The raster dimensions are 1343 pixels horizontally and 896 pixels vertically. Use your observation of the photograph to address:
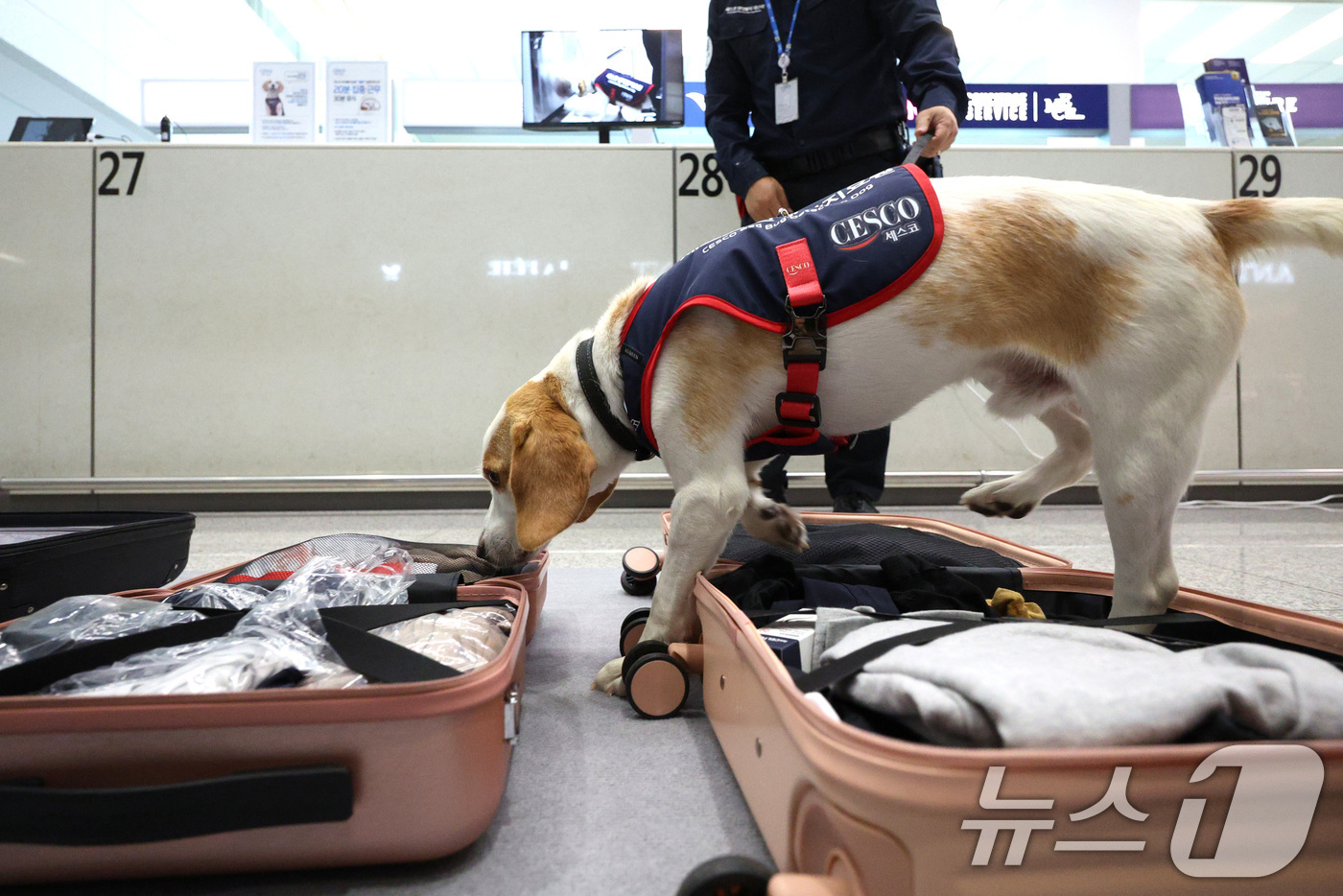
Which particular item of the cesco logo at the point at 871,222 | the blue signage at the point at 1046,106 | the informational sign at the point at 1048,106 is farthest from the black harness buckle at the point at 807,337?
the informational sign at the point at 1048,106

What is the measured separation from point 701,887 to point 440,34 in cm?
930

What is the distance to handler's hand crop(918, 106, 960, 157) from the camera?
1.56 metres

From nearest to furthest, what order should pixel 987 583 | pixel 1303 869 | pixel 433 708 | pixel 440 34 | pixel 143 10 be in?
1. pixel 1303 869
2. pixel 433 708
3. pixel 987 583
4. pixel 143 10
5. pixel 440 34

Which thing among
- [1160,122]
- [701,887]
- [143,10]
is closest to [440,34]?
[143,10]

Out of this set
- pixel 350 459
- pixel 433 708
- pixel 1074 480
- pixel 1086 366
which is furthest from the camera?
pixel 350 459

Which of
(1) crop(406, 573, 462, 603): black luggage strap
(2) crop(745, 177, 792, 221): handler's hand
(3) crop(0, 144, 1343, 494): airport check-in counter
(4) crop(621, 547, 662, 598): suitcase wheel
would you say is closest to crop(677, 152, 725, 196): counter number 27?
(3) crop(0, 144, 1343, 494): airport check-in counter

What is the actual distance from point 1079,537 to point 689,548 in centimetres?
218

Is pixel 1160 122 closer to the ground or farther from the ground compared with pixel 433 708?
farther from the ground

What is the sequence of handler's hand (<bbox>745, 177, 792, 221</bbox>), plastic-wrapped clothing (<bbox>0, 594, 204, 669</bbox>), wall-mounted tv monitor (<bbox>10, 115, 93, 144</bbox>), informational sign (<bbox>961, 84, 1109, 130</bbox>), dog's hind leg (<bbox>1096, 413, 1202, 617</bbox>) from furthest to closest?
informational sign (<bbox>961, 84, 1109, 130</bbox>), wall-mounted tv monitor (<bbox>10, 115, 93, 144</bbox>), handler's hand (<bbox>745, 177, 792, 221</bbox>), dog's hind leg (<bbox>1096, 413, 1202, 617</bbox>), plastic-wrapped clothing (<bbox>0, 594, 204, 669</bbox>)

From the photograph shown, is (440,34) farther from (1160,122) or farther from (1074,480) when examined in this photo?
(1074,480)

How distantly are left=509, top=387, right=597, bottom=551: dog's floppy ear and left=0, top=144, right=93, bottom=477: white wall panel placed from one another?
3484mm

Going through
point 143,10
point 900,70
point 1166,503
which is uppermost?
point 143,10

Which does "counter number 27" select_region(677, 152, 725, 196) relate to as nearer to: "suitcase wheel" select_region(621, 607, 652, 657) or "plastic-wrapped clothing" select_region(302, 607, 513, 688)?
"suitcase wheel" select_region(621, 607, 652, 657)

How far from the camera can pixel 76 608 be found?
968 mm
